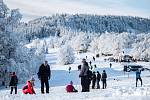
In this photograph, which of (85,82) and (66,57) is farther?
(66,57)

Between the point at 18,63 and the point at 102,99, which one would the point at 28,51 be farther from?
the point at 102,99

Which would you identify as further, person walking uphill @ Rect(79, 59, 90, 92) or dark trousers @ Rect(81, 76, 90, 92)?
dark trousers @ Rect(81, 76, 90, 92)

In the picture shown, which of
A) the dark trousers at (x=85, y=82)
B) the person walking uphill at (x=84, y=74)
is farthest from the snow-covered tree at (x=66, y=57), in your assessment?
the person walking uphill at (x=84, y=74)

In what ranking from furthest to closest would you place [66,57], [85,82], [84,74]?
1. [66,57]
2. [85,82]
3. [84,74]

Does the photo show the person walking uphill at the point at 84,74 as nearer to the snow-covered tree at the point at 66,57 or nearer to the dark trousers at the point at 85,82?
the dark trousers at the point at 85,82

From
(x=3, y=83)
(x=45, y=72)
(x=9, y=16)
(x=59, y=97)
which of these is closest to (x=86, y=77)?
(x=45, y=72)

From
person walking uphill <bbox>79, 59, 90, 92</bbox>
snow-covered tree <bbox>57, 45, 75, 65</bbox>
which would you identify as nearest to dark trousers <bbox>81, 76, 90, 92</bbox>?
person walking uphill <bbox>79, 59, 90, 92</bbox>

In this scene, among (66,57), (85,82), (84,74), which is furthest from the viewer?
(66,57)

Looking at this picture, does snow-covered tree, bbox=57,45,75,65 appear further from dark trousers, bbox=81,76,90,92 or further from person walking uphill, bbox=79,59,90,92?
person walking uphill, bbox=79,59,90,92

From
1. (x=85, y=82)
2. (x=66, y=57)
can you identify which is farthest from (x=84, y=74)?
(x=66, y=57)

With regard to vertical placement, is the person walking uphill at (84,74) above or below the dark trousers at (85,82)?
above

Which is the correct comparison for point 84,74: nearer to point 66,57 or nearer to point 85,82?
point 85,82

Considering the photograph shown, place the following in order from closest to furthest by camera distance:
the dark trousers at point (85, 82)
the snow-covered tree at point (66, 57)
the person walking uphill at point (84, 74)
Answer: the person walking uphill at point (84, 74) < the dark trousers at point (85, 82) < the snow-covered tree at point (66, 57)

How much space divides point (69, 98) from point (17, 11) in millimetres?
41122
